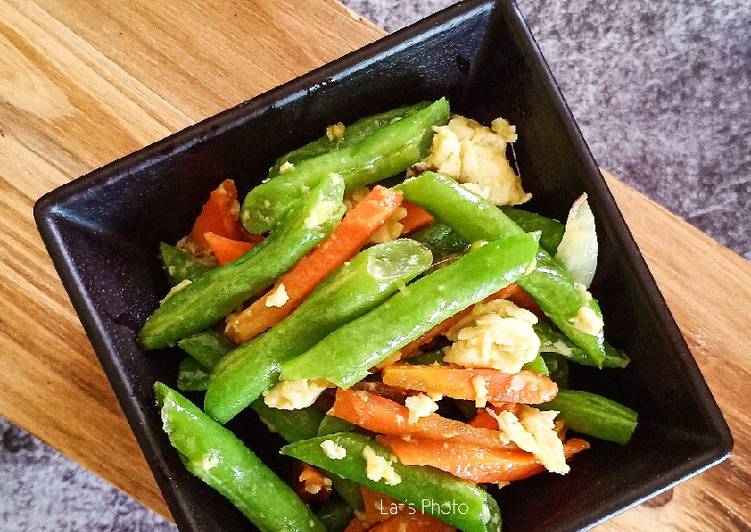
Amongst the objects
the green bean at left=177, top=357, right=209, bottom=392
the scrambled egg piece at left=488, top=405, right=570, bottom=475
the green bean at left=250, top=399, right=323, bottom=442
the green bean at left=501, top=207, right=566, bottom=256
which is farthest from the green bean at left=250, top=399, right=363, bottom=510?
the green bean at left=501, top=207, right=566, bottom=256

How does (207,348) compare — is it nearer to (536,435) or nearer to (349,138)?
(349,138)

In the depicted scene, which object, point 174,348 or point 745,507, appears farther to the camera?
point 745,507

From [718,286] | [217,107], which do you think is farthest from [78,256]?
[718,286]

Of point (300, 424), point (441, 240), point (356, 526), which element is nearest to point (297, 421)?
point (300, 424)

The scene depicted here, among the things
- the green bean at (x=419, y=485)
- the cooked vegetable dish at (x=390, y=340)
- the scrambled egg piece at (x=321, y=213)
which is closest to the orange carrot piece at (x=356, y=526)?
the cooked vegetable dish at (x=390, y=340)

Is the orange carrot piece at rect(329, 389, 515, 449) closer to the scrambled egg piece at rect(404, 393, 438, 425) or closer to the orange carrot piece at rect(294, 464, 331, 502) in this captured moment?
the scrambled egg piece at rect(404, 393, 438, 425)

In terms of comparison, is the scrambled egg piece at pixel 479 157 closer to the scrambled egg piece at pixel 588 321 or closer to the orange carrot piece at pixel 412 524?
the scrambled egg piece at pixel 588 321

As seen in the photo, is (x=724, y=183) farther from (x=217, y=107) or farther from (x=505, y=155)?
(x=217, y=107)

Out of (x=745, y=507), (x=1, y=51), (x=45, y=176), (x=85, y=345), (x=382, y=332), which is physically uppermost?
(x=1, y=51)
